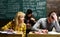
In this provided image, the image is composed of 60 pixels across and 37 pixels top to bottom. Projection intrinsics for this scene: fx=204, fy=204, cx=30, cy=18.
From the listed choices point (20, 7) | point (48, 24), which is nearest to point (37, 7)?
point (20, 7)

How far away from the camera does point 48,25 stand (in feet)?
14.7

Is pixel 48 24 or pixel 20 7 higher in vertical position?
pixel 20 7

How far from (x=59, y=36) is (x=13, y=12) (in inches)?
98.7

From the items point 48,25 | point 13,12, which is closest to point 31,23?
point 48,25

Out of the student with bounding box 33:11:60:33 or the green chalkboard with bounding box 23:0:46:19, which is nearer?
the student with bounding box 33:11:60:33

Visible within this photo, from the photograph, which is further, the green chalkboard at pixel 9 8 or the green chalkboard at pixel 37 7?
the green chalkboard at pixel 9 8

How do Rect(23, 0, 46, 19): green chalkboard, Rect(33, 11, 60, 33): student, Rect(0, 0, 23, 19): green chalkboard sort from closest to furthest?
Rect(33, 11, 60, 33): student
Rect(23, 0, 46, 19): green chalkboard
Rect(0, 0, 23, 19): green chalkboard

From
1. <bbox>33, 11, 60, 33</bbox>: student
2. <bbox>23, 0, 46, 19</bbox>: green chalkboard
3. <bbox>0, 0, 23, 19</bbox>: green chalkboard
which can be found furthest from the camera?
<bbox>0, 0, 23, 19</bbox>: green chalkboard

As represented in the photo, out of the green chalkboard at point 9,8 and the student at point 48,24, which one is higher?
the green chalkboard at point 9,8

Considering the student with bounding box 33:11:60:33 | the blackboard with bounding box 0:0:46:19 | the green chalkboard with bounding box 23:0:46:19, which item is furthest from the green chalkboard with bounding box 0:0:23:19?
the student with bounding box 33:11:60:33

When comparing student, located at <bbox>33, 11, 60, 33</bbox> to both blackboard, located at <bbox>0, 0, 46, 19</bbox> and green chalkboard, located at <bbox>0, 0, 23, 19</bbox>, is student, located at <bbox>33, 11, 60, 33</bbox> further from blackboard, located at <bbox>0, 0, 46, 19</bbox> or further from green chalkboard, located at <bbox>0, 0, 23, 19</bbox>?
green chalkboard, located at <bbox>0, 0, 23, 19</bbox>

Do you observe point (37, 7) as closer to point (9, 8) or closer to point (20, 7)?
point (20, 7)

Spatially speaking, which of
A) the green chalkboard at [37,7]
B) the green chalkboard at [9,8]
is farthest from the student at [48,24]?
the green chalkboard at [9,8]

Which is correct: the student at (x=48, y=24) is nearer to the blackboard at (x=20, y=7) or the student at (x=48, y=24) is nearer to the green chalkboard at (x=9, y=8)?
the blackboard at (x=20, y=7)
